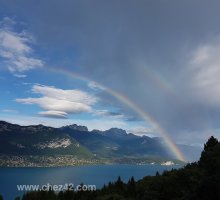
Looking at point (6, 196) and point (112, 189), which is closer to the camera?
point (112, 189)

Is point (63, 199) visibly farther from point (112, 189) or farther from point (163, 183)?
point (163, 183)

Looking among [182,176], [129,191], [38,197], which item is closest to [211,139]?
[182,176]

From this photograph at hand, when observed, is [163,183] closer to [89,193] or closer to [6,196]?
[89,193]

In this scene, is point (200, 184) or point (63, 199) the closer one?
point (200, 184)

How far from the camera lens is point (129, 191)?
287 feet

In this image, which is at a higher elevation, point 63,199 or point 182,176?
point 182,176

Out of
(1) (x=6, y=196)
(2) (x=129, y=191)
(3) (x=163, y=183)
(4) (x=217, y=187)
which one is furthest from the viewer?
(1) (x=6, y=196)

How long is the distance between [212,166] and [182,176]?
18.2 m

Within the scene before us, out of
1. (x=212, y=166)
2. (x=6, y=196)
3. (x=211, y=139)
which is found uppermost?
(x=211, y=139)

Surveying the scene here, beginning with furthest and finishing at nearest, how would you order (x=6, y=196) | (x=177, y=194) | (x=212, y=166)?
(x=6, y=196) → (x=177, y=194) → (x=212, y=166)

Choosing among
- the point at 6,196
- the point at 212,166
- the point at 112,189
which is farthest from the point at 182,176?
the point at 6,196

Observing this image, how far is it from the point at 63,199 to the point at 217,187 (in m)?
63.9

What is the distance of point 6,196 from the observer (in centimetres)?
18850

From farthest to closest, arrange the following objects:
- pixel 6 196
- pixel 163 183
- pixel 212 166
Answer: pixel 6 196, pixel 163 183, pixel 212 166
